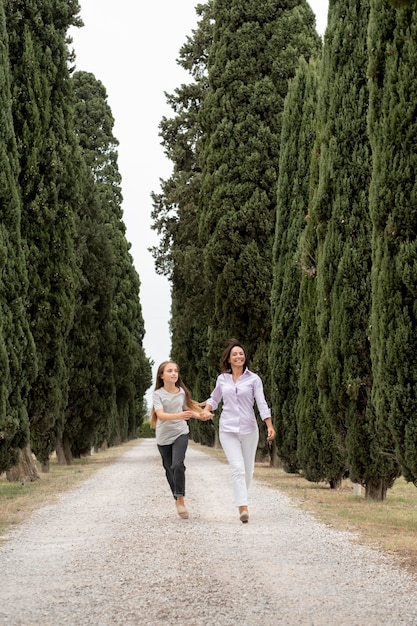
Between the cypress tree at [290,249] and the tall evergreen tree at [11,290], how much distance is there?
5853 millimetres

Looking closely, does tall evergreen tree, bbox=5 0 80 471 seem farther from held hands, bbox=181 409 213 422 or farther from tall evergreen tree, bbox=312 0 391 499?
held hands, bbox=181 409 213 422

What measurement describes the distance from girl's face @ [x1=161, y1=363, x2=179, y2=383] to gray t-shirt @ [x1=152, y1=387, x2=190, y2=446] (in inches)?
6.0

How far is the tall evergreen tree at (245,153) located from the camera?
23719mm

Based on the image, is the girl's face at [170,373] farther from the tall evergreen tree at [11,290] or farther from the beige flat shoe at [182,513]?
the tall evergreen tree at [11,290]

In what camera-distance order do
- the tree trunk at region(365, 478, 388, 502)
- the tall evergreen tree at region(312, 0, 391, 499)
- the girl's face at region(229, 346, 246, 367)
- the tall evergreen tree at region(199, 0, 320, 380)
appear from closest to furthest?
1. the girl's face at region(229, 346, 246, 367)
2. the tall evergreen tree at region(312, 0, 391, 499)
3. the tree trunk at region(365, 478, 388, 502)
4. the tall evergreen tree at region(199, 0, 320, 380)

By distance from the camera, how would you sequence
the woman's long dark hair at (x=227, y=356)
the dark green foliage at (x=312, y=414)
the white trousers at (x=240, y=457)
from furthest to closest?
the dark green foliage at (x=312, y=414) → the woman's long dark hair at (x=227, y=356) → the white trousers at (x=240, y=457)

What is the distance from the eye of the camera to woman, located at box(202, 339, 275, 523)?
931 cm

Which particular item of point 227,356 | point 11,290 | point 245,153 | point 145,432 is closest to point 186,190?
point 245,153

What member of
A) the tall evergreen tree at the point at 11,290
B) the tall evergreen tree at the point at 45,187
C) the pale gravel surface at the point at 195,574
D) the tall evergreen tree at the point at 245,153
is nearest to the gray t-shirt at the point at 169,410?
the pale gravel surface at the point at 195,574

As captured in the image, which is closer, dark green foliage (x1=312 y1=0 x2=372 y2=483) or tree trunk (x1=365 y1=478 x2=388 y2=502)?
dark green foliage (x1=312 y1=0 x2=372 y2=483)

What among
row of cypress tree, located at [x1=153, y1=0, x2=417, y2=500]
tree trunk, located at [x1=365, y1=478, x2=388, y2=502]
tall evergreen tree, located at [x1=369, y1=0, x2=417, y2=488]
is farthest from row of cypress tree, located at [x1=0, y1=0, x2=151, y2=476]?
tall evergreen tree, located at [x1=369, y1=0, x2=417, y2=488]

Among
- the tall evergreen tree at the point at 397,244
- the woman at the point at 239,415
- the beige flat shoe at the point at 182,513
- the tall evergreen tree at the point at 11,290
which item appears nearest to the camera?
the tall evergreen tree at the point at 397,244

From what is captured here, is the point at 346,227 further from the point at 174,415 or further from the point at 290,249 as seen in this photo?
the point at 290,249

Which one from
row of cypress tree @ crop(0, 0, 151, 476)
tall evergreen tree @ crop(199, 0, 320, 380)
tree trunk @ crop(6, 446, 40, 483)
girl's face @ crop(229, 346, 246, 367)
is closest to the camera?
girl's face @ crop(229, 346, 246, 367)
